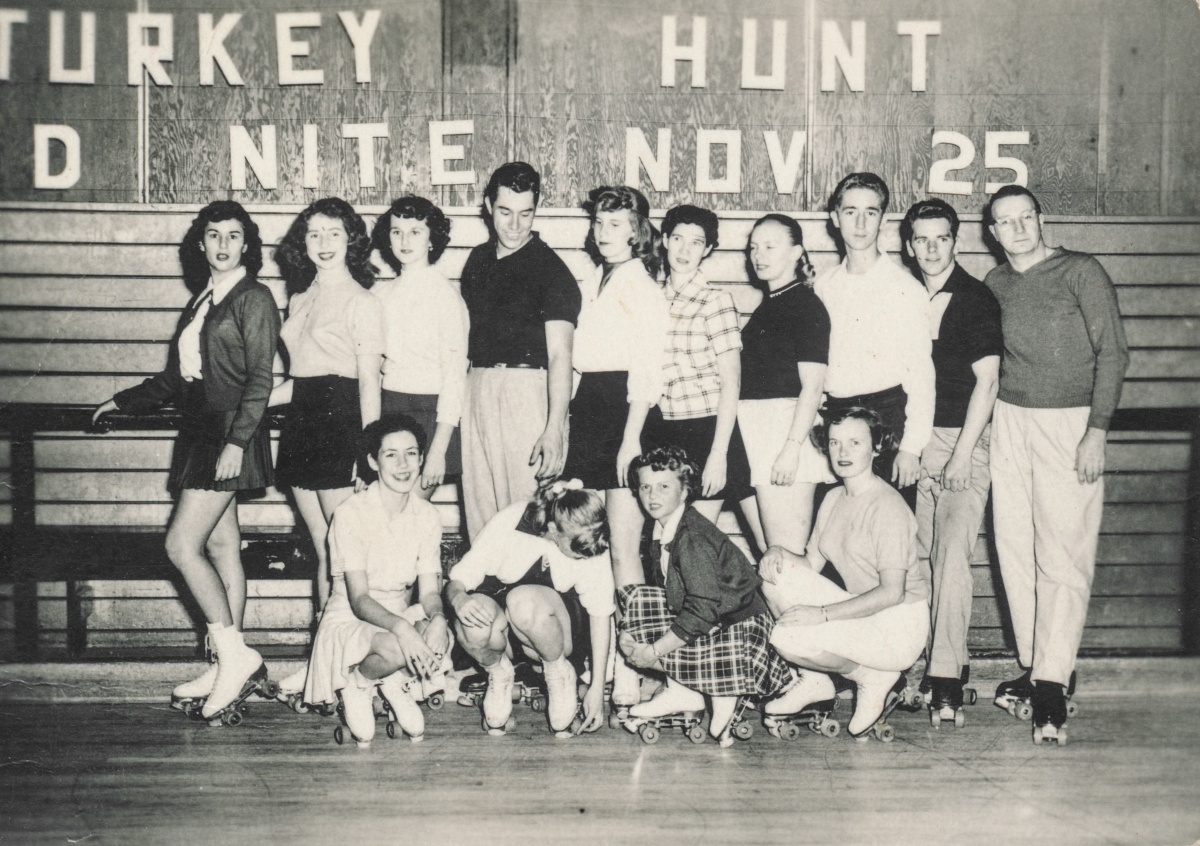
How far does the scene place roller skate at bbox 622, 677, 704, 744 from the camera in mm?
3371

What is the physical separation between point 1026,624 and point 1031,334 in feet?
3.54

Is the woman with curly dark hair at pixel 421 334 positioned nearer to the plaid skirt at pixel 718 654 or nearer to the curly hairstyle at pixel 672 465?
the curly hairstyle at pixel 672 465

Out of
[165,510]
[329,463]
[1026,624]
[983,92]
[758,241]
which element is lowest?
[1026,624]

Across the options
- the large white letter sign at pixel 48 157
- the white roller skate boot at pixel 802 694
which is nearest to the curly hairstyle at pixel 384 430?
the white roller skate boot at pixel 802 694

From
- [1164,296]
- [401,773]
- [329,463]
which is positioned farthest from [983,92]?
[401,773]

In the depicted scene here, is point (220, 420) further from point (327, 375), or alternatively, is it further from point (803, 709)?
point (803, 709)

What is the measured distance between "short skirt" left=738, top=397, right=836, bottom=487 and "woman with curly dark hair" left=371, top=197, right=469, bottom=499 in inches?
41.9

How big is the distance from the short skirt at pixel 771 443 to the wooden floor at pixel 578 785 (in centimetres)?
92

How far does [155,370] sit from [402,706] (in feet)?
7.05

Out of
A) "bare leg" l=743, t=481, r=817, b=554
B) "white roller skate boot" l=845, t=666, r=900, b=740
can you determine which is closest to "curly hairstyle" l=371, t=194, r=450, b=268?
"bare leg" l=743, t=481, r=817, b=554

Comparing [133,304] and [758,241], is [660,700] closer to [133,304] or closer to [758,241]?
[758,241]

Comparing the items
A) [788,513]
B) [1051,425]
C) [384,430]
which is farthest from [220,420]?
[1051,425]

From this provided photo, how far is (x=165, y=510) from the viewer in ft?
15.0

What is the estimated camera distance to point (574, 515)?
131 inches
